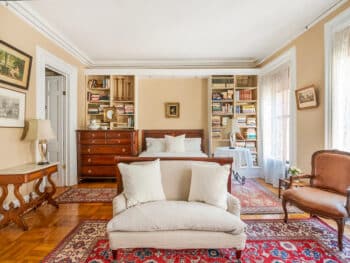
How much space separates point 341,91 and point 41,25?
4417mm

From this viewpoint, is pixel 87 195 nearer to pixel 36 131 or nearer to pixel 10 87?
pixel 36 131

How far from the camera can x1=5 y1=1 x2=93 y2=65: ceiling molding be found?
8.73 ft

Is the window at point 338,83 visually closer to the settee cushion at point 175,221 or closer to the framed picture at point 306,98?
the framed picture at point 306,98

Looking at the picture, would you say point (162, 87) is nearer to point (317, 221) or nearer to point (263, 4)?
point (263, 4)

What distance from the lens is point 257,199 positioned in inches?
135

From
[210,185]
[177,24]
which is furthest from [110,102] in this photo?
[210,185]

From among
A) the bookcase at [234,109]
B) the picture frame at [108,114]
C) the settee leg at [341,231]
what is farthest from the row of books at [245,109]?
the settee leg at [341,231]

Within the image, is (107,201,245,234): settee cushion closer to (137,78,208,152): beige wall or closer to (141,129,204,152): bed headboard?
(141,129,204,152): bed headboard

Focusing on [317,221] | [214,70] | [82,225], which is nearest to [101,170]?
[82,225]

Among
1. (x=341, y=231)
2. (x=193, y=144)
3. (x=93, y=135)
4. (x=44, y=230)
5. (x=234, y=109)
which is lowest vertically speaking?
(x=44, y=230)

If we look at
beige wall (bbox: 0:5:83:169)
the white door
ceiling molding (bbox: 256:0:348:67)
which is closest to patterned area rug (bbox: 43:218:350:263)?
beige wall (bbox: 0:5:83:169)

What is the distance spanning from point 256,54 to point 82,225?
4.60m

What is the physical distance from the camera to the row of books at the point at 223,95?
4875mm

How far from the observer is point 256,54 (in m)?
4.50
